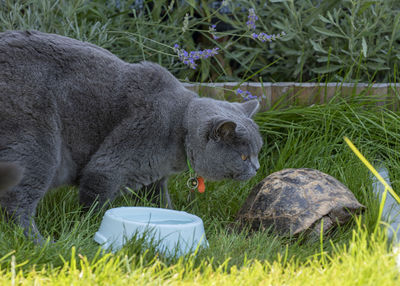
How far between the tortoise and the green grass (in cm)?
7

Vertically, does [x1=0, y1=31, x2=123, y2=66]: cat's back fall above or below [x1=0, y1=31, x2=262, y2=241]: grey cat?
above

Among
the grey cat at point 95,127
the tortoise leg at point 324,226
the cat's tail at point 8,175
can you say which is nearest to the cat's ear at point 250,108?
the grey cat at point 95,127

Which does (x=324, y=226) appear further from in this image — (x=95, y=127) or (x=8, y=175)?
(x=8, y=175)

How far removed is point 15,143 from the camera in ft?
8.34

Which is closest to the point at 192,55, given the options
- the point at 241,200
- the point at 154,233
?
the point at 241,200

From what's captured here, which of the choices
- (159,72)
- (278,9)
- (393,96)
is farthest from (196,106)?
(278,9)

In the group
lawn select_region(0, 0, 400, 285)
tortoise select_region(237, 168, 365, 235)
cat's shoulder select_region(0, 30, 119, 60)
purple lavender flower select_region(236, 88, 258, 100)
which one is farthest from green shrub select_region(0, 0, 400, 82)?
tortoise select_region(237, 168, 365, 235)

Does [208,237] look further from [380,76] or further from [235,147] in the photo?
[380,76]

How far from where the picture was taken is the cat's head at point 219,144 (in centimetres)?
277

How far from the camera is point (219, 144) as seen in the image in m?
2.80

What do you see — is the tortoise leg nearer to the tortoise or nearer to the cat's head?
the tortoise

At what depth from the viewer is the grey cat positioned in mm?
2592

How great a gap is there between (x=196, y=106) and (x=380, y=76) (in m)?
2.40

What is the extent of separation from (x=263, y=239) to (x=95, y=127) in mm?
1030
